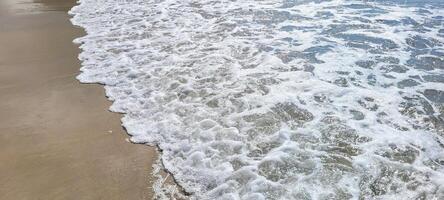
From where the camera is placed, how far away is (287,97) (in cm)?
554

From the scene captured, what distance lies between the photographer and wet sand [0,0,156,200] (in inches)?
153

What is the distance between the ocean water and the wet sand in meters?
0.30

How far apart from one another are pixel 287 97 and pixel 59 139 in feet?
9.49

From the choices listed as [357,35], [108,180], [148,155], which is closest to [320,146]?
[148,155]

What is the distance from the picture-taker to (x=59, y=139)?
15.5 ft

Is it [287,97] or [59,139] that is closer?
[59,139]

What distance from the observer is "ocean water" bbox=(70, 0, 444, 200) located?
3.93 metres

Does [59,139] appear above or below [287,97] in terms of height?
below

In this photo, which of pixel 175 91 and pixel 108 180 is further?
pixel 175 91

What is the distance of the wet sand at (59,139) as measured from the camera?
3881 millimetres

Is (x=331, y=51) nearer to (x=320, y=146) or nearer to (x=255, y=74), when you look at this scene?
(x=255, y=74)

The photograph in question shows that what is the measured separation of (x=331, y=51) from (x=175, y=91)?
120 inches

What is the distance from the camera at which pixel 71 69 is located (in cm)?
702

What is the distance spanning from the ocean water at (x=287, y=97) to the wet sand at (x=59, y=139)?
0.30 meters
